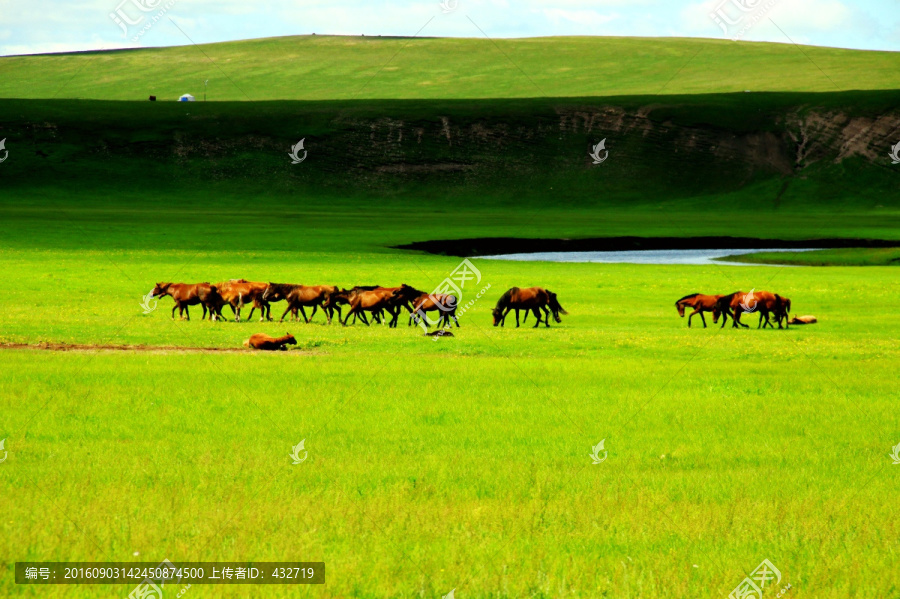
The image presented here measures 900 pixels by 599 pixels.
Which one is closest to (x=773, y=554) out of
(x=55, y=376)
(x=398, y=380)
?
(x=398, y=380)

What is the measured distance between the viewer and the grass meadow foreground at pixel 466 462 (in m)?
8.20

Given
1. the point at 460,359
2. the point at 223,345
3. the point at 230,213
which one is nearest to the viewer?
the point at 460,359

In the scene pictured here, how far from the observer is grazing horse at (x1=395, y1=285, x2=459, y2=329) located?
30516 mm

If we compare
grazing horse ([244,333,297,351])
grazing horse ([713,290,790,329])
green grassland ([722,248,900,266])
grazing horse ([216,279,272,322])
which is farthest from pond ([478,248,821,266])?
grazing horse ([244,333,297,351])

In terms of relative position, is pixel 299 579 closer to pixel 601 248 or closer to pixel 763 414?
pixel 763 414

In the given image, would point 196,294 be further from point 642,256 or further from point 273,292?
point 642,256

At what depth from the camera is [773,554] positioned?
8.53 metres

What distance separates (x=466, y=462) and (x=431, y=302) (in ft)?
62.6

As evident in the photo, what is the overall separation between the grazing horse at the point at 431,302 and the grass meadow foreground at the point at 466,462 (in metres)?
3.80

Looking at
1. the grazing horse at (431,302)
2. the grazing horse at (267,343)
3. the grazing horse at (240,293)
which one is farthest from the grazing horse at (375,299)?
the grazing horse at (267,343)

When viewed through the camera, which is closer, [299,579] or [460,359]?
[299,579]

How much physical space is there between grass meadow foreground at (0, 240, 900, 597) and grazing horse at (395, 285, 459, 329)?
380 cm

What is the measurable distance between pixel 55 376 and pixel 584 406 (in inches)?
399

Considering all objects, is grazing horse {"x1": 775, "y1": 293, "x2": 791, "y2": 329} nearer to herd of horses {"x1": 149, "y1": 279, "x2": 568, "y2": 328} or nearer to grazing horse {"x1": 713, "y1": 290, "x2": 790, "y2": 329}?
grazing horse {"x1": 713, "y1": 290, "x2": 790, "y2": 329}
